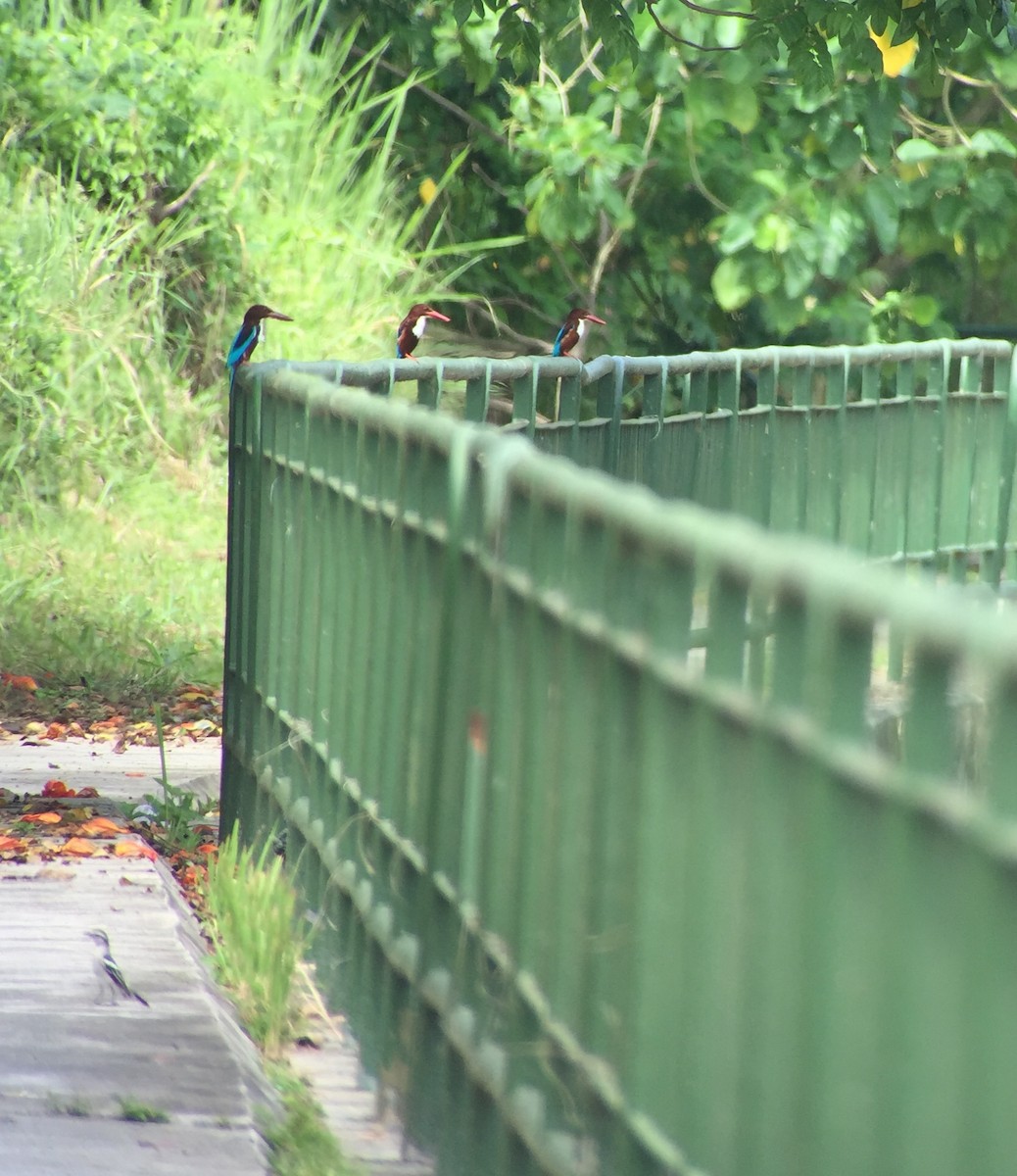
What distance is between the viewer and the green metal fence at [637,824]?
68.3 inches

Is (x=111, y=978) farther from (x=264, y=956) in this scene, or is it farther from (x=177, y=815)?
(x=177, y=815)

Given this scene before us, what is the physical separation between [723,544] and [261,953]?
227cm

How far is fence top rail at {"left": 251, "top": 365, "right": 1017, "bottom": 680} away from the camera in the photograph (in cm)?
165

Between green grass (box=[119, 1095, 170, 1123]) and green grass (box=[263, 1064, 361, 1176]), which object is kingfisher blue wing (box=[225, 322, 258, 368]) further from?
green grass (box=[119, 1095, 170, 1123])

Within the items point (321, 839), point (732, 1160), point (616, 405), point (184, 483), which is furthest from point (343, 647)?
point (184, 483)

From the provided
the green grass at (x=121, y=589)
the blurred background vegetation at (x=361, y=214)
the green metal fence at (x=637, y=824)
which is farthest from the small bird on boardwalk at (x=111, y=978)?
the blurred background vegetation at (x=361, y=214)

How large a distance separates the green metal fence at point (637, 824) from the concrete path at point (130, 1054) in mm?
162

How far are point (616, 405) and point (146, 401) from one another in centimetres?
656

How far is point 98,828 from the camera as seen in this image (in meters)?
5.52

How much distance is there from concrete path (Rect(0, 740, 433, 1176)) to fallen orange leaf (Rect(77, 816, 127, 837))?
43 cm

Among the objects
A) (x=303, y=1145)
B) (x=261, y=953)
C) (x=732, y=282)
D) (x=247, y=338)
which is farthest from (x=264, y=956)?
(x=732, y=282)

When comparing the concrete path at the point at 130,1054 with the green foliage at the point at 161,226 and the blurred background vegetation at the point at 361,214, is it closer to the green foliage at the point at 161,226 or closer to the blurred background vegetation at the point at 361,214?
the blurred background vegetation at the point at 361,214

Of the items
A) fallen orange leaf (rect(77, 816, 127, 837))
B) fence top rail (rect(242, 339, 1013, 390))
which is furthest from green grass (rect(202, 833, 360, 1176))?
fence top rail (rect(242, 339, 1013, 390))

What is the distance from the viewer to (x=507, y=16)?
6785 millimetres
